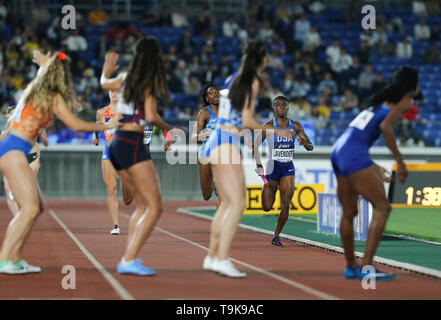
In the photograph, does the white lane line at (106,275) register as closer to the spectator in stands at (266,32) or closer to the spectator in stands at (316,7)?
the spectator in stands at (266,32)

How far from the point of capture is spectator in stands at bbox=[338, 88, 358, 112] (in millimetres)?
30672

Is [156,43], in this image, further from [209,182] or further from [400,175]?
[209,182]

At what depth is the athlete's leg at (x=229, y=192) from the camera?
9992 mm

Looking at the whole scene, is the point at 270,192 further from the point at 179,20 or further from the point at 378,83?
the point at 179,20

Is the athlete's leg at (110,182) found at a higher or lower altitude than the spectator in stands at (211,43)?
lower

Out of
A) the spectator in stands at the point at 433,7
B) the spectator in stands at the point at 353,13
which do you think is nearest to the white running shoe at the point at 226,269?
the spectator in stands at the point at 353,13

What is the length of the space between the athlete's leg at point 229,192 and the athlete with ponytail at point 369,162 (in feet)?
3.40

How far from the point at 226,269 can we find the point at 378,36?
2679 centimetres

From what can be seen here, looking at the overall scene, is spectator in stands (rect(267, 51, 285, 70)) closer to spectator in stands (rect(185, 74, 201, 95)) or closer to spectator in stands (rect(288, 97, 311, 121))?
spectator in stands (rect(288, 97, 311, 121))

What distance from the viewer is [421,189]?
2384 centimetres

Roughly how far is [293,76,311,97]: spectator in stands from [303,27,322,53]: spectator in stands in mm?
2468

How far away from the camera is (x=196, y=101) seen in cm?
3062

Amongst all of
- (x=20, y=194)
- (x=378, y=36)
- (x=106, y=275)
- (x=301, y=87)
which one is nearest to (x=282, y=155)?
(x=106, y=275)
